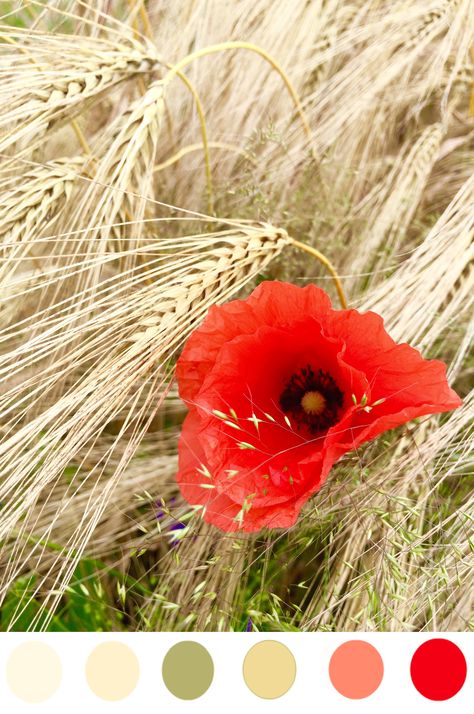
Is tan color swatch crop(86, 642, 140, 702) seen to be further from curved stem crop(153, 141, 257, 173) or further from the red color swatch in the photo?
curved stem crop(153, 141, 257, 173)

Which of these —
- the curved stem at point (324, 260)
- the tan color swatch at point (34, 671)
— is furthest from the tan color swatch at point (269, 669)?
the curved stem at point (324, 260)

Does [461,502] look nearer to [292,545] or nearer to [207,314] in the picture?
[292,545]

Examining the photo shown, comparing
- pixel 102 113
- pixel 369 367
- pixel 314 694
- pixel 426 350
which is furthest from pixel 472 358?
pixel 102 113

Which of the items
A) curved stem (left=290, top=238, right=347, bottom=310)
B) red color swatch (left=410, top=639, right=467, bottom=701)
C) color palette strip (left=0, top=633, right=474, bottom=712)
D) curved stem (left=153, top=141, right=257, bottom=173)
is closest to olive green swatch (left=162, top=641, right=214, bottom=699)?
color palette strip (left=0, top=633, right=474, bottom=712)

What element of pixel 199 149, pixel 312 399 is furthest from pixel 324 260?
pixel 199 149

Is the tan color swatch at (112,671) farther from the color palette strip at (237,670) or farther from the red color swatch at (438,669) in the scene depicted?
the red color swatch at (438,669)

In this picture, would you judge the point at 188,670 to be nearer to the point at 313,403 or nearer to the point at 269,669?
the point at 269,669
